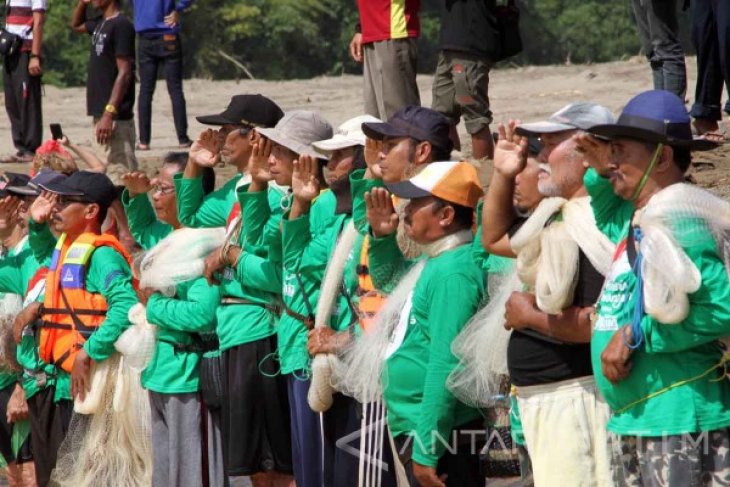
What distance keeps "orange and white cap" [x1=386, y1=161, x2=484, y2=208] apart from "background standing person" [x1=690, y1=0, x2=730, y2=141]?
454 centimetres

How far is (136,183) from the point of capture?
8.02 metres

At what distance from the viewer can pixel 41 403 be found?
824cm

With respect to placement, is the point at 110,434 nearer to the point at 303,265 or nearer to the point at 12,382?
the point at 12,382

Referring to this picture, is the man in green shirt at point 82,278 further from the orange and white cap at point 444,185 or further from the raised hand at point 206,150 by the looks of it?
the orange and white cap at point 444,185

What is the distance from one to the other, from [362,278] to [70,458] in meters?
2.59

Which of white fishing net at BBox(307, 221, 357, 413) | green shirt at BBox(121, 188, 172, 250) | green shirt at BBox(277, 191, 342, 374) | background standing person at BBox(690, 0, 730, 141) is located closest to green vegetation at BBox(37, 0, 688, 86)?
background standing person at BBox(690, 0, 730, 141)

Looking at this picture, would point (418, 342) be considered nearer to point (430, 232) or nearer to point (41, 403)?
point (430, 232)

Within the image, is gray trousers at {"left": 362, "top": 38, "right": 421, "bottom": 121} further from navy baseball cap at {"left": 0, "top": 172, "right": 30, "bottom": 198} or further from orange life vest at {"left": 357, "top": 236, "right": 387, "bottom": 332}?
orange life vest at {"left": 357, "top": 236, "right": 387, "bottom": 332}

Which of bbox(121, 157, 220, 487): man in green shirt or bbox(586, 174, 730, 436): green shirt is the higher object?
bbox(586, 174, 730, 436): green shirt

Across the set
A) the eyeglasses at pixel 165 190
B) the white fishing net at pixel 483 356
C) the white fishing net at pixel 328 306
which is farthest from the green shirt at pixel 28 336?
the white fishing net at pixel 483 356

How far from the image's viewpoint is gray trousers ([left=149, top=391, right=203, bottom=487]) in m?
7.58

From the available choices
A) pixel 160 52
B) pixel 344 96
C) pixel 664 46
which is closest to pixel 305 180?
pixel 664 46

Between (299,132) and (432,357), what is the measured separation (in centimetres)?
183

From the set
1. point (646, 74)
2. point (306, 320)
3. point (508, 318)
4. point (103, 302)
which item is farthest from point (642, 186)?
point (646, 74)
